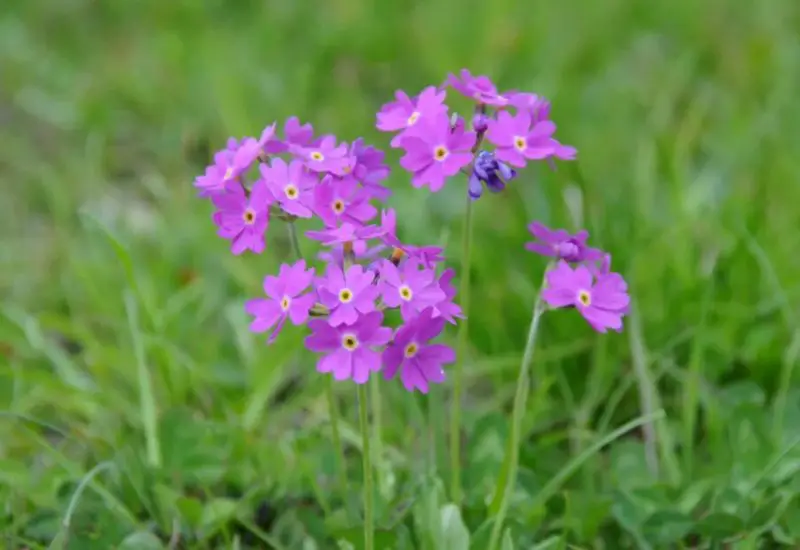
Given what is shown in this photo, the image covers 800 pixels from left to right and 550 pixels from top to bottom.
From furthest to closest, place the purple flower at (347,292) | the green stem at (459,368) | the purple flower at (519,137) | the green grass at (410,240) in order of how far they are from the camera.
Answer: the green grass at (410,240)
the green stem at (459,368)
the purple flower at (519,137)
the purple flower at (347,292)

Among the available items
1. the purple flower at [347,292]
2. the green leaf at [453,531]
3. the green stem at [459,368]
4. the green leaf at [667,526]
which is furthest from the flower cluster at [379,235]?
the green leaf at [667,526]

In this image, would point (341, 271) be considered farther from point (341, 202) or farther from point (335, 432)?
point (335, 432)

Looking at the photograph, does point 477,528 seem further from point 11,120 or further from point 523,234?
point 11,120

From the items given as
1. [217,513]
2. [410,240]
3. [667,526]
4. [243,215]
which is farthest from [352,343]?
[410,240]

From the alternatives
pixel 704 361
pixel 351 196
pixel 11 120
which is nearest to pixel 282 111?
pixel 11 120

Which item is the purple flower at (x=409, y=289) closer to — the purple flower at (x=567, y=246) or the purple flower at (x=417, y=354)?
the purple flower at (x=417, y=354)
